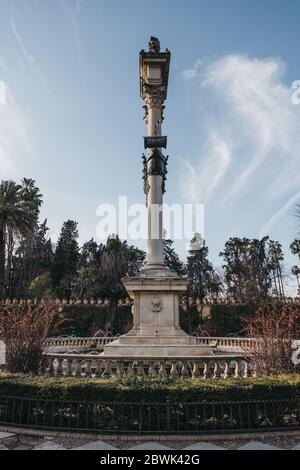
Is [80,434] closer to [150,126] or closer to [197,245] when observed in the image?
[150,126]

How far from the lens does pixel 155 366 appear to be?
1141cm

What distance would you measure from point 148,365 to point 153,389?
15.8ft

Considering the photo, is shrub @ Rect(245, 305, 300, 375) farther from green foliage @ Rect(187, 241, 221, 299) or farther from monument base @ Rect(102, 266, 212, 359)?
green foliage @ Rect(187, 241, 221, 299)

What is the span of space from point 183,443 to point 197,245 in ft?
237

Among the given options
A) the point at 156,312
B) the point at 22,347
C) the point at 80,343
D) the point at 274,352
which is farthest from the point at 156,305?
the point at 80,343

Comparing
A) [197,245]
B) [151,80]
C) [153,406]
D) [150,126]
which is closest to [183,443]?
[153,406]

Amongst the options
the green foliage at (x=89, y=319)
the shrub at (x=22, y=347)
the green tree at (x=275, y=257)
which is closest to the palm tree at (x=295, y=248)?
the green tree at (x=275, y=257)

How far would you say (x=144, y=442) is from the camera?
645 cm

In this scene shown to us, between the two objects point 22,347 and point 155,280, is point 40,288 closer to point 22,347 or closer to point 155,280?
point 155,280

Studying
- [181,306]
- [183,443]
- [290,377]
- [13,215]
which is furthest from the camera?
[181,306]

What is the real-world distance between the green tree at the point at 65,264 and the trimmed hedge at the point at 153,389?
48.5m

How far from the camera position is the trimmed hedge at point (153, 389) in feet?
23.0

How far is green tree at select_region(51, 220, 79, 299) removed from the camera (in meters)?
56.8

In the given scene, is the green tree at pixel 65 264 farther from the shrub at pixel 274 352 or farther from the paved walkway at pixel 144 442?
the paved walkway at pixel 144 442
